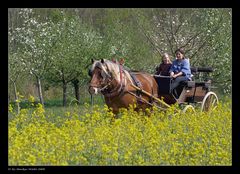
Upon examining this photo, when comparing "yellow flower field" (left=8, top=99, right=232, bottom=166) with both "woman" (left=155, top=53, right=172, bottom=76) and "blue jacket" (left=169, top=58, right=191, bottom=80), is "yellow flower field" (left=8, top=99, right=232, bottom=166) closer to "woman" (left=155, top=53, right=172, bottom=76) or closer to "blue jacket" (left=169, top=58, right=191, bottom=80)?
"blue jacket" (left=169, top=58, right=191, bottom=80)

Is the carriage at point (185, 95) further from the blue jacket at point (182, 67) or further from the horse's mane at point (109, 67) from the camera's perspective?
the horse's mane at point (109, 67)

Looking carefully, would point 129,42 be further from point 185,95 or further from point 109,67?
point 109,67

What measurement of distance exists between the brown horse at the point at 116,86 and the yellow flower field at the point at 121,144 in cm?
153

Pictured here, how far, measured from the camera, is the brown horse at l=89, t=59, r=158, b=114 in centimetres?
1214

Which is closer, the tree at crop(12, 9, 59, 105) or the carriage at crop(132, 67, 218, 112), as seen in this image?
the carriage at crop(132, 67, 218, 112)

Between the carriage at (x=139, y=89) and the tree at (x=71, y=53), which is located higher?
the tree at (x=71, y=53)

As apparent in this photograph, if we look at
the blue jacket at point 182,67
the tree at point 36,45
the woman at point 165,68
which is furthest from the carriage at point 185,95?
the tree at point 36,45

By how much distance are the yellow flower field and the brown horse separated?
153cm

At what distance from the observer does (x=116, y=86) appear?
41.1 ft

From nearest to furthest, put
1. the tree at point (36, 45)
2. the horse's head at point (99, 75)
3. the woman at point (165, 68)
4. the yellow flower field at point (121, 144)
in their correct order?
the yellow flower field at point (121, 144) < the horse's head at point (99, 75) < the woman at point (165, 68) < the tree at point (36, 45)

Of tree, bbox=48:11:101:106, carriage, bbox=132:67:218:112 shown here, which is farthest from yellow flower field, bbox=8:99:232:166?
tree, bbox=48:11:101:106

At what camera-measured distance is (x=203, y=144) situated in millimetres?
9250

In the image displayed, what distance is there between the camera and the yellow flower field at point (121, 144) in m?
8.10
